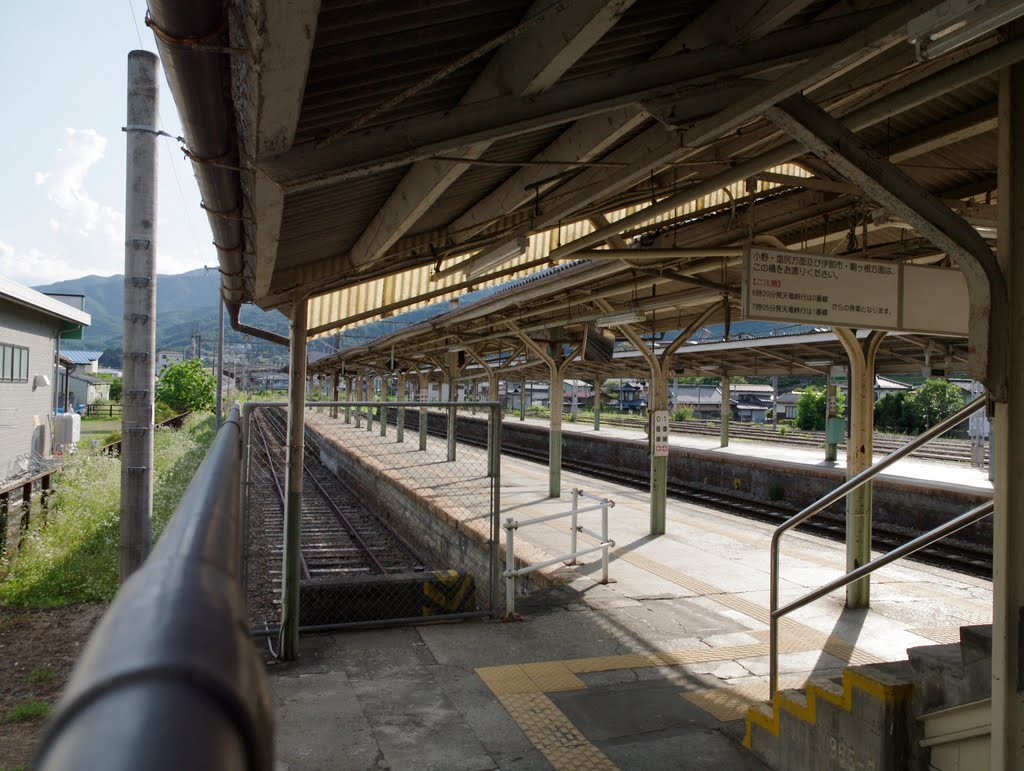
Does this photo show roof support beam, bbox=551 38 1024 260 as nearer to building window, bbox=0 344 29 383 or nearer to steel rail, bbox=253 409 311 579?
steel rail, bbox=253 409 311 579

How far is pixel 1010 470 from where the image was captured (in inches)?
107

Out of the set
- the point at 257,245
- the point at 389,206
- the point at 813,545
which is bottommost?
the point at 813,545

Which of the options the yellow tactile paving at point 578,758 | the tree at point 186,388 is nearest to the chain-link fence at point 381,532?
the yellow tactile paving at point 578,758

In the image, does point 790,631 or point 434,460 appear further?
point 434,460

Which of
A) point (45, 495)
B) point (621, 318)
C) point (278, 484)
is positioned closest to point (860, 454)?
point (621, 318)

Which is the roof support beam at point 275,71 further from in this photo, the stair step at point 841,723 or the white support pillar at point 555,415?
the white support pillar at point 555,415

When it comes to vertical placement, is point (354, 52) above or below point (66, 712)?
above

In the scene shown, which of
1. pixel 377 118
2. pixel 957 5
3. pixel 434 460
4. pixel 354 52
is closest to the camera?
pixel 957 5

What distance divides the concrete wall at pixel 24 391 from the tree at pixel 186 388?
21.9 m

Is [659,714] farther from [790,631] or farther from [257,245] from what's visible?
[257,245]

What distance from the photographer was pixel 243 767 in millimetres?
472

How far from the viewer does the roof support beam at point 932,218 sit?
9.02 ft

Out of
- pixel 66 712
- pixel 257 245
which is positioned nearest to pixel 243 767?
pixel 66 712

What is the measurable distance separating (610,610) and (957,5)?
5229 millimetres
